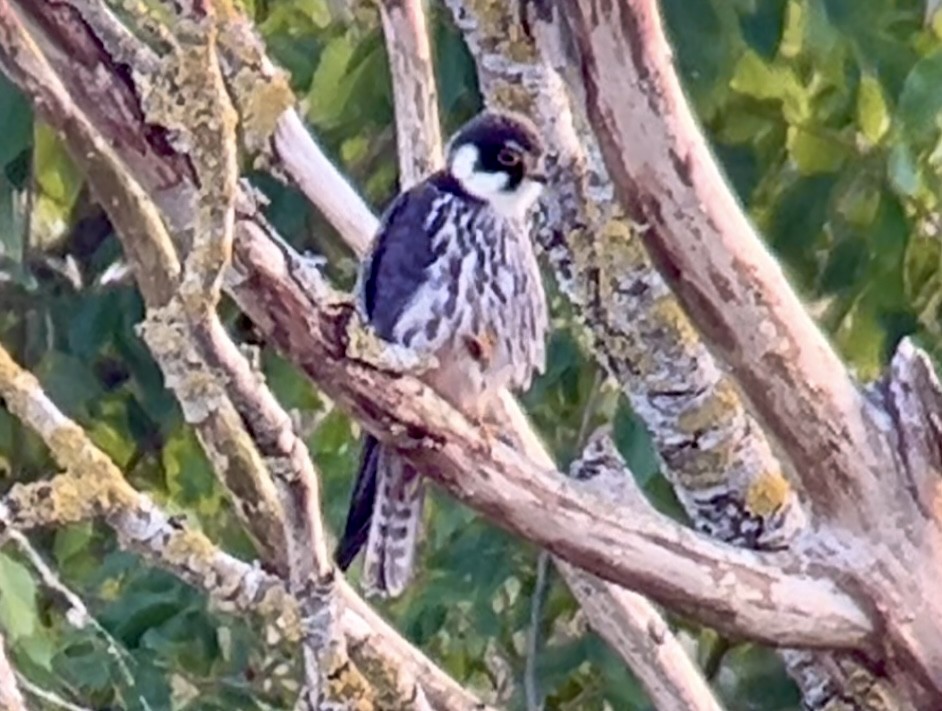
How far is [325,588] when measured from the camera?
1.41 metres

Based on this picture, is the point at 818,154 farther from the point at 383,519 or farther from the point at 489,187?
the point at 383,519

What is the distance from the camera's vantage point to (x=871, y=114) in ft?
7.09

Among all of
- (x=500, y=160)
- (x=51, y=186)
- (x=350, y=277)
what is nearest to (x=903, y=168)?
(x=500, y=160)

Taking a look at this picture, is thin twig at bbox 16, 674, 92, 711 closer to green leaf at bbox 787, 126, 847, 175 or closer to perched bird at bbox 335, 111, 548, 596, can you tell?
perched bird at bbox 335, 111, 548, 596

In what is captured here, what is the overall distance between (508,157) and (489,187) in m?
0.18

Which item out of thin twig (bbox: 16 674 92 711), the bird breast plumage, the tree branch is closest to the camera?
the tree branch

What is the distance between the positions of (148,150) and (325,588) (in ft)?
0.88

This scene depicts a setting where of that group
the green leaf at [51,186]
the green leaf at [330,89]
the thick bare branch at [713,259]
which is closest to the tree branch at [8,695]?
the thick bare branch at [713,259]

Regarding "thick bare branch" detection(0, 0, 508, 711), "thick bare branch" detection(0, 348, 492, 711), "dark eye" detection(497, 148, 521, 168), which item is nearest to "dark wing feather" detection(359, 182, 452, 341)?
"dark eye" detection(497, 148, 521, 168)

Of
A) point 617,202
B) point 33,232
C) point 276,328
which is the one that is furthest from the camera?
point 33,232

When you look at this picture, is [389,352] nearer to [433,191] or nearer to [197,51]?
[197,51]

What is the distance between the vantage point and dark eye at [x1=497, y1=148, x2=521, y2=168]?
6.18ft

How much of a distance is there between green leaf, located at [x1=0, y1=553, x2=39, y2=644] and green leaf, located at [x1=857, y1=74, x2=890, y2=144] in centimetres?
83

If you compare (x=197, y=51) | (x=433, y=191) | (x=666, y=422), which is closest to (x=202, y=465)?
(x=433, y=191)
